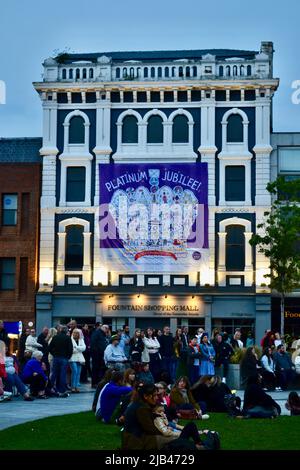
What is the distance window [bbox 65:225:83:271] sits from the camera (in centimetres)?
4503

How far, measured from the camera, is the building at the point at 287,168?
44.5m

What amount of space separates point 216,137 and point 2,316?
1314 cm

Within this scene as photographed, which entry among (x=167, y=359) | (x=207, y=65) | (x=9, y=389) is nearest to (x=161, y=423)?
(x=9, y=389)

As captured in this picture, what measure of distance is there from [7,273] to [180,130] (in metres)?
10.7

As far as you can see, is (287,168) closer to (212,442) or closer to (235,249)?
(235,249)

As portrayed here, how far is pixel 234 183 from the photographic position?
44906mm

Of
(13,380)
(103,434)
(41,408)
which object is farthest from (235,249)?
(103,434)

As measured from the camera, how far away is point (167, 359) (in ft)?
102

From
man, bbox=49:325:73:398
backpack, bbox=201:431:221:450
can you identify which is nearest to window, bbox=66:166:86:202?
man, bbox=49:325:73:398

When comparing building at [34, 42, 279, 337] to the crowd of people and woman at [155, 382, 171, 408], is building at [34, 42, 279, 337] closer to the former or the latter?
the crowd of people

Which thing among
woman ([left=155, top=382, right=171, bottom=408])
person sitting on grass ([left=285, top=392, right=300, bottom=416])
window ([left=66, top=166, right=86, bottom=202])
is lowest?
person sitting on grass ([left=285, top=392, right=300, bottom=416])

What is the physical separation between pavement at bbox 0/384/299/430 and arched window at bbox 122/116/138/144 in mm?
20814

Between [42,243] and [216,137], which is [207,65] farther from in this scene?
[42,243]

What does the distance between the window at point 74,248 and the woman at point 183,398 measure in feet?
84.2
